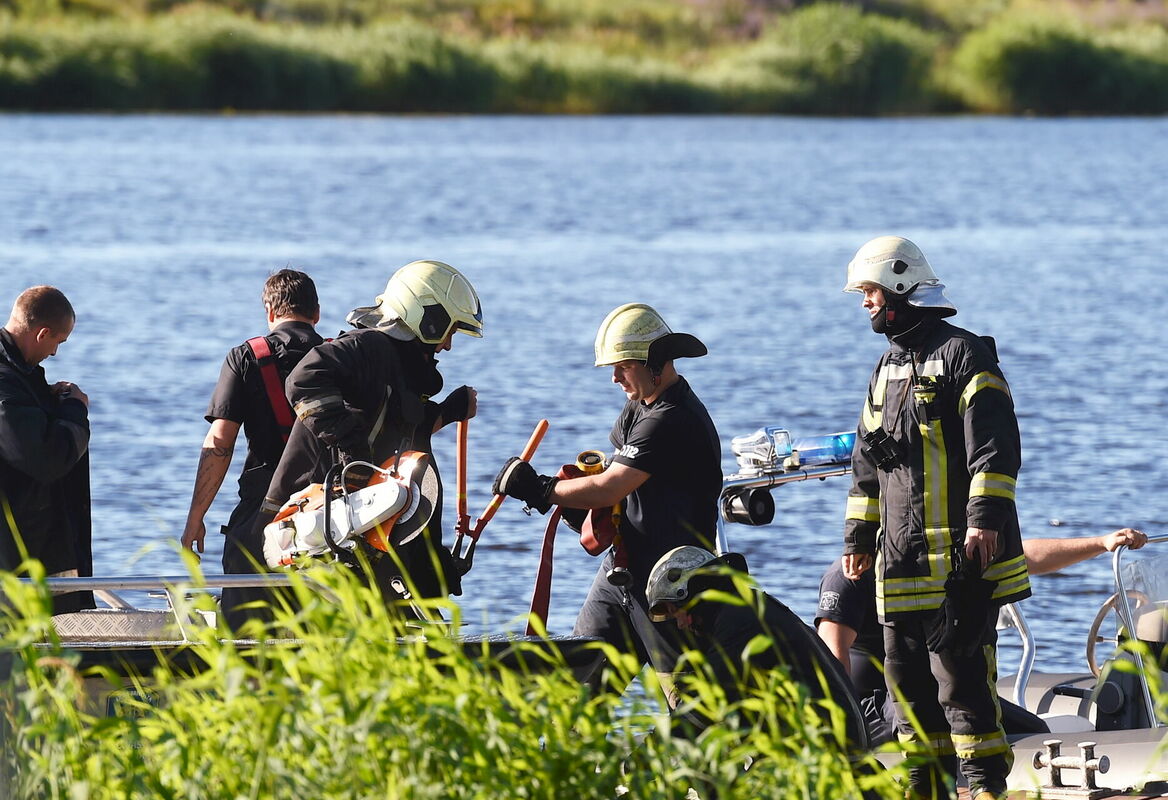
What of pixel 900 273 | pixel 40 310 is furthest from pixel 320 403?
pixel 900 273

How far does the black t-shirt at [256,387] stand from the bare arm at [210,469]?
0.15ft

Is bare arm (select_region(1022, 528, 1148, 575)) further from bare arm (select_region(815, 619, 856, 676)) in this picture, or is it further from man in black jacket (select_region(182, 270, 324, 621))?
man in black jacket (select_region(182, 270, 324, 621))

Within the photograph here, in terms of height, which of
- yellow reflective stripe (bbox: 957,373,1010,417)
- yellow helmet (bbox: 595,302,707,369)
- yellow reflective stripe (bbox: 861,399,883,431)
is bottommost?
yellow reflective stripe (bbox: 861,399,883,431)

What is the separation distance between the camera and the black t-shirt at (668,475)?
20.1 feet

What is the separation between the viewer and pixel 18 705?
196 inches

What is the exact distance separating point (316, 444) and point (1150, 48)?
57.8m

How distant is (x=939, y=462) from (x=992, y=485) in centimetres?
23

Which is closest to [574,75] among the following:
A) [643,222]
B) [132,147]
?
[132,147]

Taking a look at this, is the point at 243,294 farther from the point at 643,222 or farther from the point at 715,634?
the point at 715,634

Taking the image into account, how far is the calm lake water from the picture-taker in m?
14.1

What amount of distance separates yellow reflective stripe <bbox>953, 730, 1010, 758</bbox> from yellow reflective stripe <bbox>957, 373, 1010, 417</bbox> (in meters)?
0.96

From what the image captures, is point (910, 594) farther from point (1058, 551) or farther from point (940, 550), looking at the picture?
point (1058, 551)

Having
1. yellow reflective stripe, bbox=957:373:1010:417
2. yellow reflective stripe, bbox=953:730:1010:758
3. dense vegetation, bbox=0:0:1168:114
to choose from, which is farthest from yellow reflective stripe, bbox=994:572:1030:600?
dense vegetation, bbox=0:0:1168:114

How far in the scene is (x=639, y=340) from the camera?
20.1 ft
